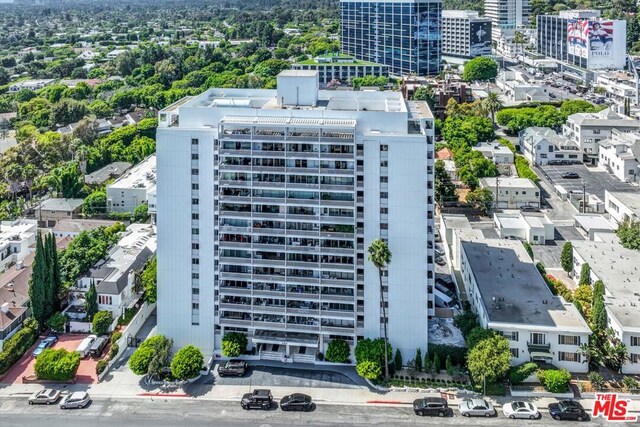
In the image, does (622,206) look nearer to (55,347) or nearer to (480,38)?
(55,347)

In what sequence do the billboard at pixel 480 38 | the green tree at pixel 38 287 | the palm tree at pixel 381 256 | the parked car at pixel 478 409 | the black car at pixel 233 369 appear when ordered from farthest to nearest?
the billboard at pixel 480 38 < the green tree at pixel 38 287 < the black car at pixel 233 369 < the palm tree at pixel 381 256 < the parked car at pixel 478 409

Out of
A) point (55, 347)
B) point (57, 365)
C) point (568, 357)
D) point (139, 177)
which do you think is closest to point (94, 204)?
point (139, 177)

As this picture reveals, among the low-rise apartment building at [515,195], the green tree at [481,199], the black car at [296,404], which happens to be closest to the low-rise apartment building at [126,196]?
the green tree at [481,199]

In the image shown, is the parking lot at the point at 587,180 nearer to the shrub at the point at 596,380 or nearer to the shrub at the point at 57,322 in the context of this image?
the shrub at the point at 596,380

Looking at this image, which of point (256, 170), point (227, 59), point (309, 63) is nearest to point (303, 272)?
point (256, 170)

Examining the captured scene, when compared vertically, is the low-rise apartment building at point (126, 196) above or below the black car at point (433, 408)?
above

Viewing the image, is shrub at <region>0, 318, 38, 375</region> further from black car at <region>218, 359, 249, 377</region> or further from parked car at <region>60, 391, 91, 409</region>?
black car at <region>218, 359, 249, 377</region>
